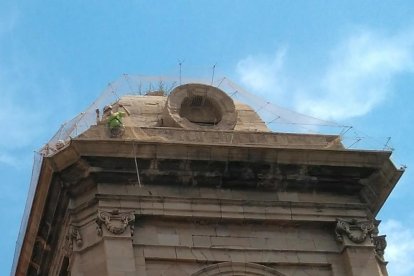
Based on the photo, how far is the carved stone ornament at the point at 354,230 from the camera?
26913mm

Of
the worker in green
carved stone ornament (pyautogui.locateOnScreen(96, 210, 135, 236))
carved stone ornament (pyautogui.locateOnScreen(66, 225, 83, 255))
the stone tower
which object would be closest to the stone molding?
the stone tower

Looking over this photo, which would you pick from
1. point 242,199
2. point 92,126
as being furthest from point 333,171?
point 92,126

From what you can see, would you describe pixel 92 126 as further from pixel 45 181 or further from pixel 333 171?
pixel 333 171

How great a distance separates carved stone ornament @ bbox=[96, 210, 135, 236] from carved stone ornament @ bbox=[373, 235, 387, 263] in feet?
20.5

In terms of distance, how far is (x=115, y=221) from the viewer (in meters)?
25.9

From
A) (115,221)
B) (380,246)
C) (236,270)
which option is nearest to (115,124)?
(115,221)

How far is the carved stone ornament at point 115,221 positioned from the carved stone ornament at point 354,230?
5209 millimetres

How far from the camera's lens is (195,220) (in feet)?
87.3

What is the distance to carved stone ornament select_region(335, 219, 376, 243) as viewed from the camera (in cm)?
2691

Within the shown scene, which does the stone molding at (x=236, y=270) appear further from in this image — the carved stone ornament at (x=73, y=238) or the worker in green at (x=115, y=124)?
the worker in green at (x=115, y=124)

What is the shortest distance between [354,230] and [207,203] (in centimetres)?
376

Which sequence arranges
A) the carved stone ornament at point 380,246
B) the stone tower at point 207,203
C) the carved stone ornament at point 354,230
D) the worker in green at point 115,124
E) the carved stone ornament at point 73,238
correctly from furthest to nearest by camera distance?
the worker in green at point 115,124
the carved stone ornament at point 380,246
the carved stone ornament at point 354,230
the carved stone ornament at point 73,238
the stone tower at point 207,203

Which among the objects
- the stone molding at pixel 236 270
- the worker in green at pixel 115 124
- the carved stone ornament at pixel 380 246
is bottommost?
the stone molding at pixel 236 270

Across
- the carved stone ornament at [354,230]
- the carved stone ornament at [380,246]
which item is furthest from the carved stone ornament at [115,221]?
the carved stone ornament at [380,246]
